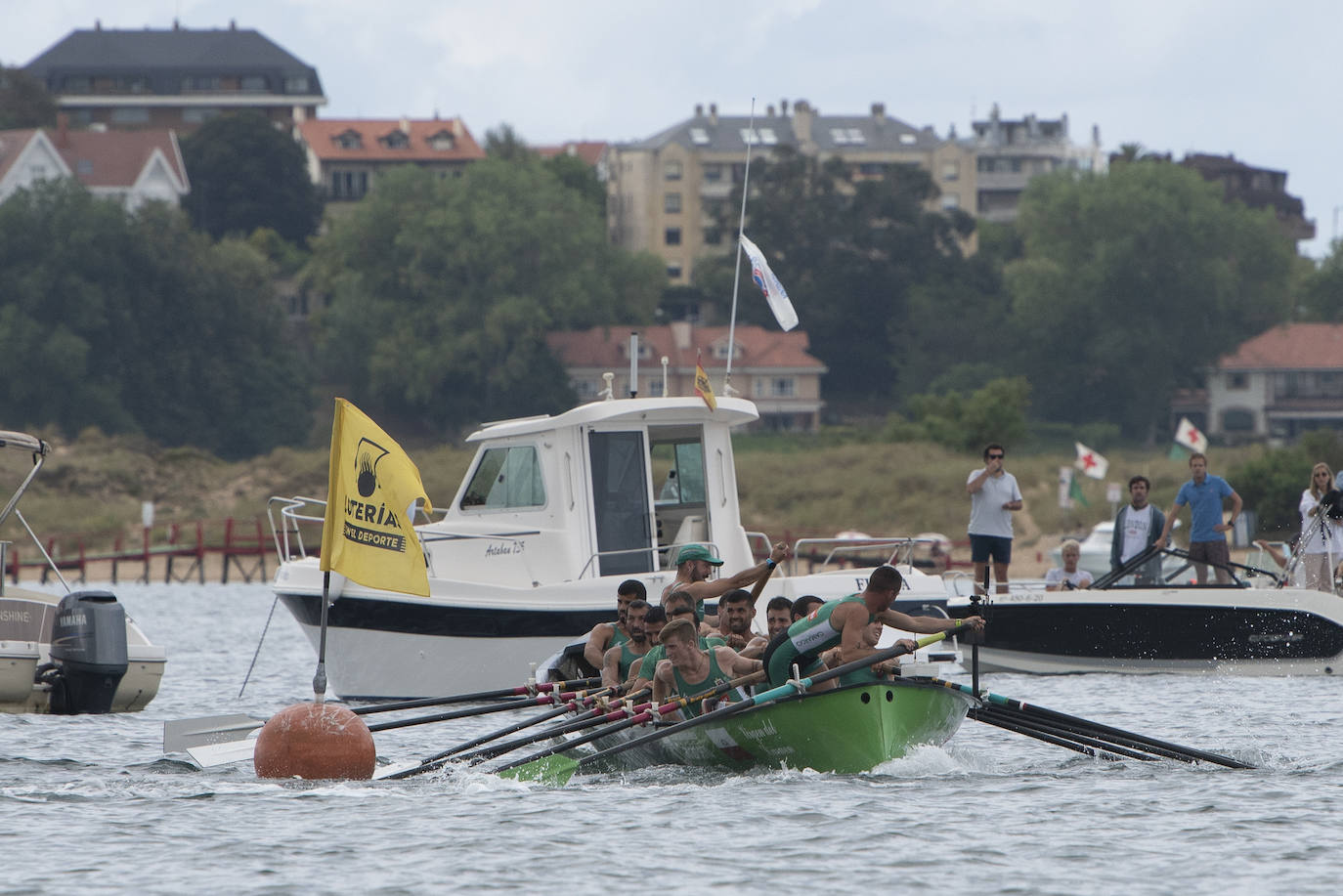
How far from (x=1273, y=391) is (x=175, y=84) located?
7858cm

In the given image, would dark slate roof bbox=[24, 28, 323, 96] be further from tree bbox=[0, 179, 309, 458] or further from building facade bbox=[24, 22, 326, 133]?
tree bbox=[0, 179, 309, 458]

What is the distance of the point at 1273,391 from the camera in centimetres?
10869

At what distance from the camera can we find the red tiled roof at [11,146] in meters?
120

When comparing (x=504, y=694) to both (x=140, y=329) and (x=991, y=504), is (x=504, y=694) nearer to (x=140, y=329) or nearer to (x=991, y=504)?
(x=991, y=504)

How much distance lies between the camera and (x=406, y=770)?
1553 centimetres

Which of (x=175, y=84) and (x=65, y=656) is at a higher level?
(x=175, y=84)

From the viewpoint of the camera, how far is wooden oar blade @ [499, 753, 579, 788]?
15.3m

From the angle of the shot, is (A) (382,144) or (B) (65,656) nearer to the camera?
(B) (65,656)

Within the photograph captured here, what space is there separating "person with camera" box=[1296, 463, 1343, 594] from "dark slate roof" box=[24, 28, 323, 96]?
135 metres

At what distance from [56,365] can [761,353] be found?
117 feet

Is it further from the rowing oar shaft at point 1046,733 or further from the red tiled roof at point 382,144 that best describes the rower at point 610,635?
the red tiled roof at point 382,144

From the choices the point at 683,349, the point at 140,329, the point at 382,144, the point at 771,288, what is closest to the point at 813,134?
the point at 382,144

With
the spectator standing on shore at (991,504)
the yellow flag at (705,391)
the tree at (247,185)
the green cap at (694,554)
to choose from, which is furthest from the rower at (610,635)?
the tree at (247,185)

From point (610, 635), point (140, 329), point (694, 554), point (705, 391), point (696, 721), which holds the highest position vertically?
point (140, 329)
